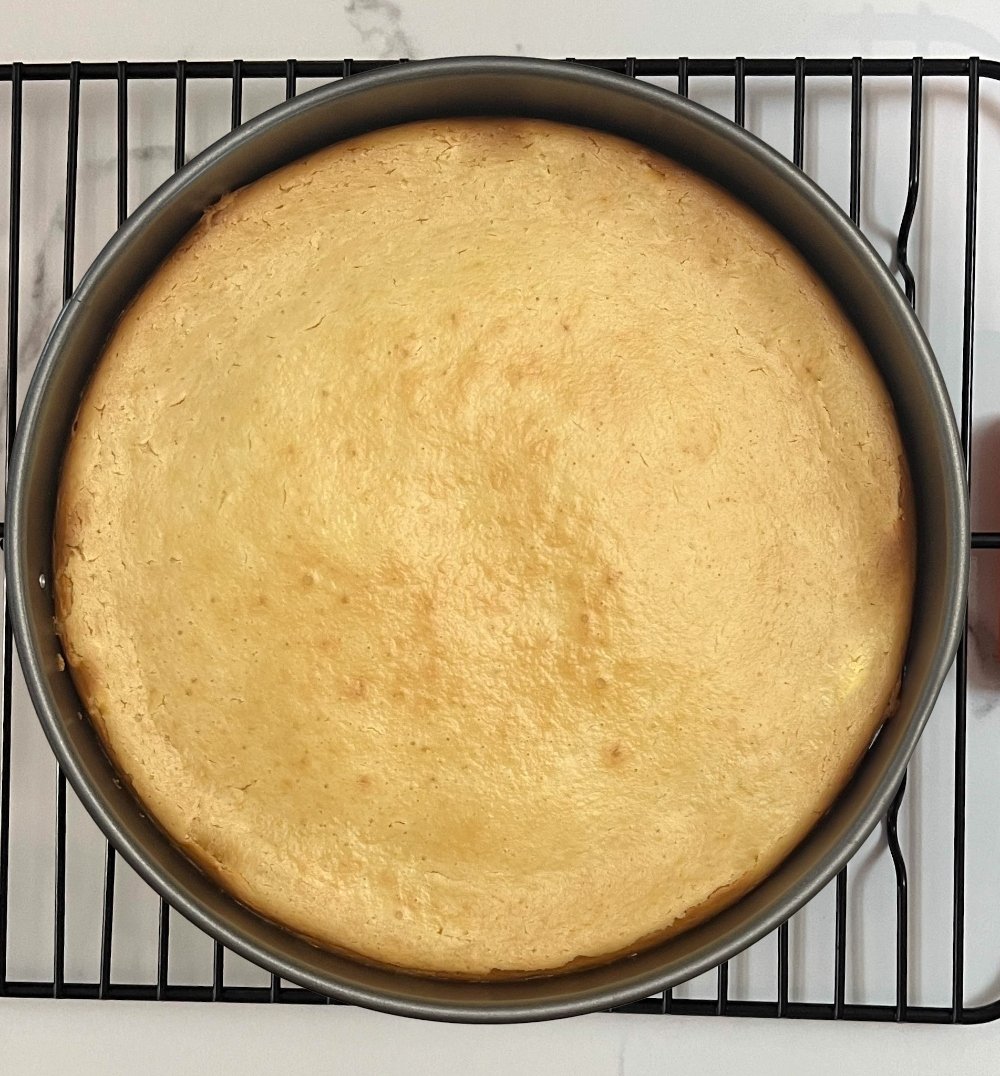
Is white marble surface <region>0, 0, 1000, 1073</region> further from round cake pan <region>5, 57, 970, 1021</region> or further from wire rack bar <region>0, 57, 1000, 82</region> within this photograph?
round cake pan <region>5, 57, 970, 1021</region>

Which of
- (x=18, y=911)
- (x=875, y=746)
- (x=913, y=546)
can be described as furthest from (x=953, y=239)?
(x=18, y=911)

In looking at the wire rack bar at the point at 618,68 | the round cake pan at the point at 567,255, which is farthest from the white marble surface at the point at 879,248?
the round cake pan at the point at 567,255

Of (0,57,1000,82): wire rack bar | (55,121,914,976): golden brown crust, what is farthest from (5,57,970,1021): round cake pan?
(0,57,1000,82): wire rack bar

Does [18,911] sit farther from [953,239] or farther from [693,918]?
[953,239]

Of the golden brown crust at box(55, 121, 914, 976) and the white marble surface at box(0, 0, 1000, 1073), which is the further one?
the white marble surface at box(0, 0, 1000, 1073)

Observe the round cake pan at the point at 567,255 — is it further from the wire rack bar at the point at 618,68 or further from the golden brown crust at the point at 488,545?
the wire rack bar at the point at 618,68

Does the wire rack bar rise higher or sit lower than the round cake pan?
higher

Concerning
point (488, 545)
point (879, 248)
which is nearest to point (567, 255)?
point (488, 545)

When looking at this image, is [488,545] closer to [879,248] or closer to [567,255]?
[567,255]
